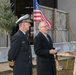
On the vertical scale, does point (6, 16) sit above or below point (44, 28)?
above

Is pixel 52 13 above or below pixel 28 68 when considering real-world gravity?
above

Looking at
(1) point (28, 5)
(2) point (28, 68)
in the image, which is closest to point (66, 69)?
(2) point (28, 68)

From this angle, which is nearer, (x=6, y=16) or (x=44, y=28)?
(x=44, y=28)

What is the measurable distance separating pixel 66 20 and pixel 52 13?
224 cm

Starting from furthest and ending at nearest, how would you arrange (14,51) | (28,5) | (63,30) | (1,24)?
(28,5)
(63,30)
(1,24)
(14,51)

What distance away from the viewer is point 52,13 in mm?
17578

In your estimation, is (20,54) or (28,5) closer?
(20,54)

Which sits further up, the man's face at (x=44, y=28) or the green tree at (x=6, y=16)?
the green tree at (x=6, y=16)

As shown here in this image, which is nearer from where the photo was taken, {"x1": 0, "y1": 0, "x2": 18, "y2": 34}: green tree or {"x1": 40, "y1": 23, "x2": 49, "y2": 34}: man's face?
{"x1": 40, "y1": 23, "x2": 49, "y2": 34}: man's face

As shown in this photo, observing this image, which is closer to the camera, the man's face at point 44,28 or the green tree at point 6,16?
the man's face at point 44,28

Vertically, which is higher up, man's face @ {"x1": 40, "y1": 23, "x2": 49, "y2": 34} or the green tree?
the green tree

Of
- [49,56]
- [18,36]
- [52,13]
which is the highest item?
[52,13]

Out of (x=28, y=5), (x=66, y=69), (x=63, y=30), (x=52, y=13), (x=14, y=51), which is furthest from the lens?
(x=28, y=5)

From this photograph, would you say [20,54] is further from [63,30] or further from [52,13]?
[63,30]
